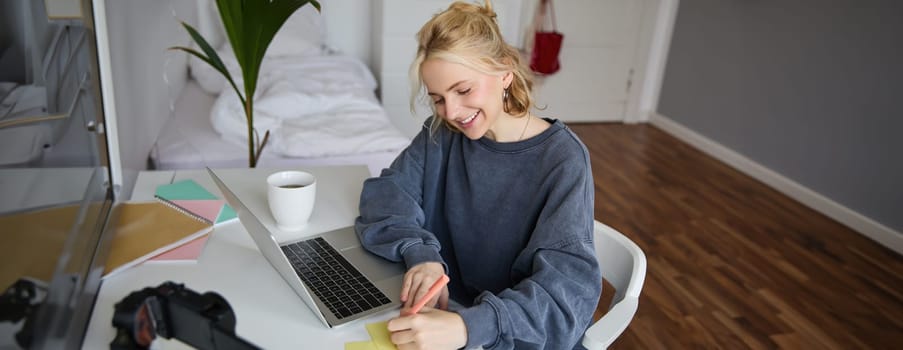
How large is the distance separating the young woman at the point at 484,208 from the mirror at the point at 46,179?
41cm

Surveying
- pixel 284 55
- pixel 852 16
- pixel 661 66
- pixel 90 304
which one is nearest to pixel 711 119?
pixel 661 66

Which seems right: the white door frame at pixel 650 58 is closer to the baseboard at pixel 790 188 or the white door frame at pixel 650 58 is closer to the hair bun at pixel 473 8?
the baseboard at pixel 790 188

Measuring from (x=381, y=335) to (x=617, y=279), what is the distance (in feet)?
1.78

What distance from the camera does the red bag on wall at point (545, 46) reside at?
13.1 feet

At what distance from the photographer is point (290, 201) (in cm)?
114

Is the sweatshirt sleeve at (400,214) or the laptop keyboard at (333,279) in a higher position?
the sweatshirt sleeve at (400,214)

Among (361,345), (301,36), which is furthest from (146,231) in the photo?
(301,36)

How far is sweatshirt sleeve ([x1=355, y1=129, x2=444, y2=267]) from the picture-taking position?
1068 mm

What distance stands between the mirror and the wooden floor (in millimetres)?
1647

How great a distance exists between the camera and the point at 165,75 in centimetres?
236

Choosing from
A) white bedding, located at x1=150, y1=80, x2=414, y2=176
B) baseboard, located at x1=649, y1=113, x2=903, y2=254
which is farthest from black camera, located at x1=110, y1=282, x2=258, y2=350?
baseboard, located at x1=649, y1=113, x2=903, y2=254

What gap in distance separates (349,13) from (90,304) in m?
3.16

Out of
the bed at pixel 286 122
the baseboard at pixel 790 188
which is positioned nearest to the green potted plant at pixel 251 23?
the bed at pixel 286 122

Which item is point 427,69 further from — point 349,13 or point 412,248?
point 349,13
